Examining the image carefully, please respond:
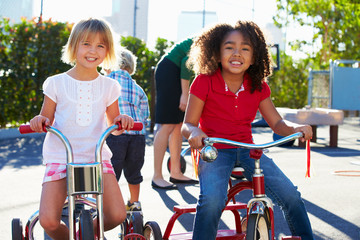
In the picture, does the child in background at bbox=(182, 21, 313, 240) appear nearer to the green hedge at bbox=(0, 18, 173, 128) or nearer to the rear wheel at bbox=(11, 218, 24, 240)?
the rear wheel at bbox=(11, 218, 24, 240)

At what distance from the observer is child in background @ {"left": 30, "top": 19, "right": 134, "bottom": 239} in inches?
113

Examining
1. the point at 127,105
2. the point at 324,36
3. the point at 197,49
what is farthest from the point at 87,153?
the point at 324,36

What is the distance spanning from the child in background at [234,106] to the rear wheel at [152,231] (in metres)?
0.40

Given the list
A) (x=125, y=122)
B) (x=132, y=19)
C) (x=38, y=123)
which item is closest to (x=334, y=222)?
(x=125, y=122)

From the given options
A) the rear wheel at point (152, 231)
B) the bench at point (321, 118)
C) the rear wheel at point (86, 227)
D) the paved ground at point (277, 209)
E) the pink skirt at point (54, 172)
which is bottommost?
the paved ground at point (277, 209)

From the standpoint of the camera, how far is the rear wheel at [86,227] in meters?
2.69

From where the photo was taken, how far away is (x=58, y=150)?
2980 mm

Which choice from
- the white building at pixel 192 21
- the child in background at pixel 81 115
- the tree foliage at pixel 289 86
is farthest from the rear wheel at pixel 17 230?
the tree foliage at pixel 289 86

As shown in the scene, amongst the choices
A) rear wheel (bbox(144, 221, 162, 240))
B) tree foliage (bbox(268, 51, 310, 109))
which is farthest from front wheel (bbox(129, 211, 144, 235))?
tree foliage (bbox(268, 51, 310, 109))

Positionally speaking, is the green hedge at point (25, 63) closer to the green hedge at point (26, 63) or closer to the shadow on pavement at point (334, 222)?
the green hedge at point (26, 63)

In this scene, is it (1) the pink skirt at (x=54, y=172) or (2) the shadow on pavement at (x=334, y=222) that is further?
(2) the shadow on pavement at (x=334, y=222)

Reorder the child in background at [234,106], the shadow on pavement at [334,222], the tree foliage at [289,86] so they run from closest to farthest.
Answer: the child in background at [234,106], the shadow on pavement at [334,222], the tree foliage at [289,86]

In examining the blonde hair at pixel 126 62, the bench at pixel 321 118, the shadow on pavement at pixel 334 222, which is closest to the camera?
the shadow on pavement at pixel 334 222

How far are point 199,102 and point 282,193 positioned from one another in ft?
2.32
